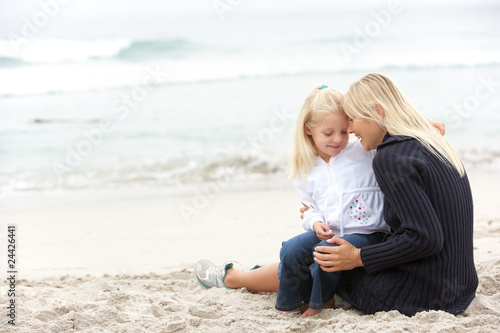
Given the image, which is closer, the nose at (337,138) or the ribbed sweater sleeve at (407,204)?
the ribbed sweater sleeve at (407,204)

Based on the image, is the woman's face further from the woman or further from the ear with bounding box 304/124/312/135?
the ear with bounding box 304/124/312/135

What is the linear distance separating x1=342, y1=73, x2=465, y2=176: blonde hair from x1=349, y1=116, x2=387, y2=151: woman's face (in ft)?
0.08

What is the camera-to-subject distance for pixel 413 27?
71.6 ft

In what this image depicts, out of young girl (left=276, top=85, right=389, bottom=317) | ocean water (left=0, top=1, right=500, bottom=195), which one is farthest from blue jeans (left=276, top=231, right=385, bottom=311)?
ocean water (left=0, top=1, right=500, bottom=195)

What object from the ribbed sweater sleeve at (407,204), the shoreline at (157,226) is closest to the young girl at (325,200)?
the ribbed sweater sleeve at (407,204)

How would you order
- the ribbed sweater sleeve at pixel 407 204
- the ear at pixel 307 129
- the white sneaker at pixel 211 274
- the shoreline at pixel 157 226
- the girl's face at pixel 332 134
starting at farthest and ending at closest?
the shoreline at pixel 157 226 → the white sneaker at pixel 211 274 → the ear at pixel 307 129 → the girl's face at pixel 332 134 → the ribbed sweater sleeve at pixel 407 204

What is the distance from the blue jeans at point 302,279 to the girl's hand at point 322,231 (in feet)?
0.26

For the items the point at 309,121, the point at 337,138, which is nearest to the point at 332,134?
the point at 337,138

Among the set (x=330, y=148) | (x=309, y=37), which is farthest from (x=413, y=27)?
(x=330, y=148)

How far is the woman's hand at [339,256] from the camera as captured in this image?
257 cm

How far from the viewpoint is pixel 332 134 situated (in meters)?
2.88

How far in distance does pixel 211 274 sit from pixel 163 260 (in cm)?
90

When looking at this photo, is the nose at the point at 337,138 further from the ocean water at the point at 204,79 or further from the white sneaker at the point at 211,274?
the ocean water at the point at 204,79

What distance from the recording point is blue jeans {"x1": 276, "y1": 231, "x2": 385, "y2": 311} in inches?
109
